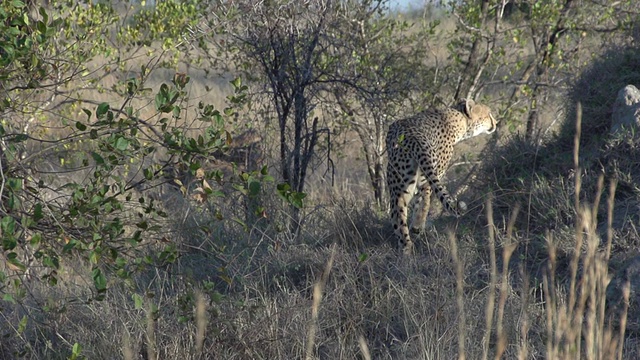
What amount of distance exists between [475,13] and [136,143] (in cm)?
574

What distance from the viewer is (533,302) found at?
4.82 meters

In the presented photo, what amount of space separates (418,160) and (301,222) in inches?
40.9

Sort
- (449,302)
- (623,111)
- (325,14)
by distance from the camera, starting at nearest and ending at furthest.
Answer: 1. (449,302)
2. (623,111)
3. (325,14)

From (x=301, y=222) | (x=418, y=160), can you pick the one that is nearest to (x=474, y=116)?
(x=418, y=160)

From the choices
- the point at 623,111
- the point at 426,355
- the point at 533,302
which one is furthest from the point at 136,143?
the point at 623,111

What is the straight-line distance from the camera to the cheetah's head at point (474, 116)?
7.77 meters

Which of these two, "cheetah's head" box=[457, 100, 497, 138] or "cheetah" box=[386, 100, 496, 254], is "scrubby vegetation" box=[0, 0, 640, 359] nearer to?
"cheetah" box=[386, 100, 496, 254]

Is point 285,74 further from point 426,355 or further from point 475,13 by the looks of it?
point 426,355

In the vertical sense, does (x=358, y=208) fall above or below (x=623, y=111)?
below

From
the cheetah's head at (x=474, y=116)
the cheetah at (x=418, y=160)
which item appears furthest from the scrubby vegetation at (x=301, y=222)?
the cheetah's head at (x=474, y=116)

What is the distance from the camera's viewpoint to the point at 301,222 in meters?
6.68

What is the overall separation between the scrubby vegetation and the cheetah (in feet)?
0.69

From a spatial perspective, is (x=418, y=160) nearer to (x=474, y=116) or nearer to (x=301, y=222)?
(x=301, y=222)

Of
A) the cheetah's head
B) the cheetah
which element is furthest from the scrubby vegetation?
the cheetah's head
